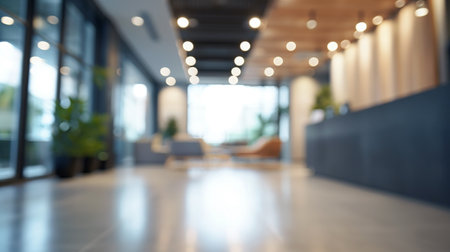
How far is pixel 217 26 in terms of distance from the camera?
25.3 feet

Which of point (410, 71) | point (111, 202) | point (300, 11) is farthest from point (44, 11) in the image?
point (410, 71)

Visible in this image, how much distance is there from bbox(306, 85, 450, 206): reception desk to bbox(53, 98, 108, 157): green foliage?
13.0 feet

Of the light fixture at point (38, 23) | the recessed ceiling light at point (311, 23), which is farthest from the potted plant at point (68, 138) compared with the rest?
the recessed ceiling light at point (311, 23)

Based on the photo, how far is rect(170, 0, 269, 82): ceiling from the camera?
265 inches

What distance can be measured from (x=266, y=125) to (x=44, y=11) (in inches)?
363

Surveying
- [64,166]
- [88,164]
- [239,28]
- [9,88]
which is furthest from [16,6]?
[239,28]

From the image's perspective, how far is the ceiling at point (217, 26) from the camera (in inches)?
265

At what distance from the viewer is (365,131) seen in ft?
13.1

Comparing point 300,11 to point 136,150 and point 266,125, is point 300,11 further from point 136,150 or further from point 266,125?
point 266,125

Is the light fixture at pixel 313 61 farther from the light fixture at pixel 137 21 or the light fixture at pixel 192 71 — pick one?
the light fixture at pixel 137 21

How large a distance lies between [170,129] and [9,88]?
8.10 m

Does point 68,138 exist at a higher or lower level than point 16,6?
lower

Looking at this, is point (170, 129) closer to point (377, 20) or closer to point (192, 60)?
point (192, 60)

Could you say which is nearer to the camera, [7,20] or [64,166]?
[7,20]
